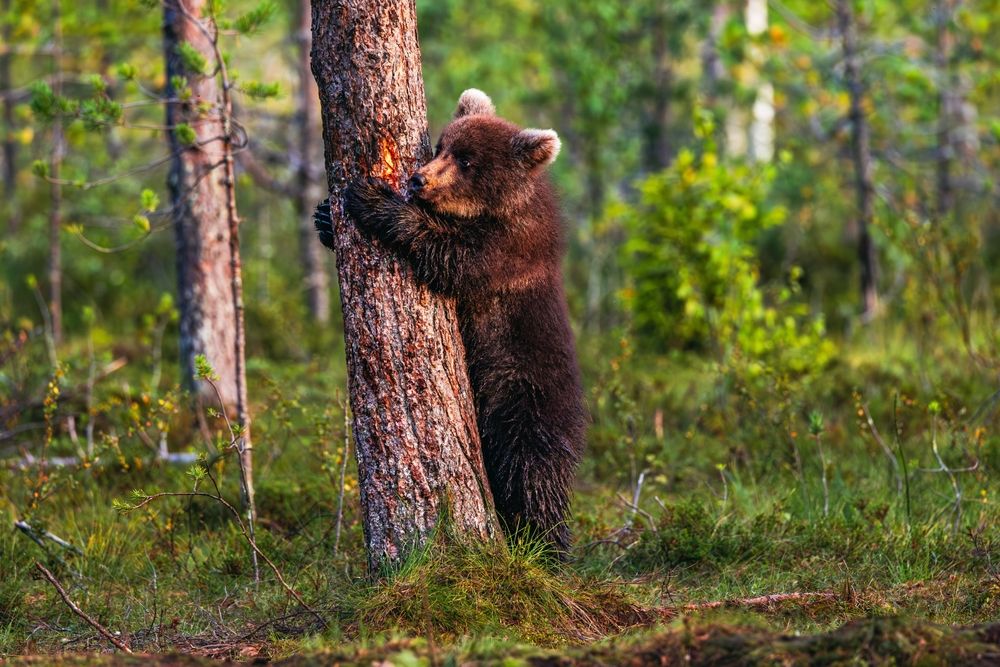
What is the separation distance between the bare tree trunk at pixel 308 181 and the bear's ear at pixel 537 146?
6285 mm

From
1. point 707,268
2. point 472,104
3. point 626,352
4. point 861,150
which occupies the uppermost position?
point 861,150

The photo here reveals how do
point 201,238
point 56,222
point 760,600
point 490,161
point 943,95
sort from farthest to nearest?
1. point 943,95
2. point 56,222
3. point 201,238
4. point 490,161
5. point 760,600

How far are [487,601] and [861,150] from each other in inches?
335

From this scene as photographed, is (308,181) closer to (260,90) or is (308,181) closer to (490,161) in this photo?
(260,90)

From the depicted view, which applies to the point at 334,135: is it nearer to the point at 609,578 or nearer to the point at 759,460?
the point at 609,578

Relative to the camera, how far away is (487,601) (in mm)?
4469

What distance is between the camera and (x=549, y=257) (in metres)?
5.64

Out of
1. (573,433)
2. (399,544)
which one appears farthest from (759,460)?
(399,544)

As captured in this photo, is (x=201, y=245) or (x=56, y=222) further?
(x=56, y=222)

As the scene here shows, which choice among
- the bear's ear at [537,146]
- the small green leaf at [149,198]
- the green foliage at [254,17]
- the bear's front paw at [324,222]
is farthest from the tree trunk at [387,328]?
the small green leaf at [149,198]

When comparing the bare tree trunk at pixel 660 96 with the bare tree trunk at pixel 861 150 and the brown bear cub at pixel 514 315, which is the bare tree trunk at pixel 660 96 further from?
the brown bear cub at pixel 514 315

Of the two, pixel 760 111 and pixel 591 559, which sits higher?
pixel 760 111

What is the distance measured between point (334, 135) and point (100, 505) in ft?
10.5

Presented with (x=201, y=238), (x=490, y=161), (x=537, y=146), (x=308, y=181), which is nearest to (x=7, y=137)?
(x=308, y=181)
